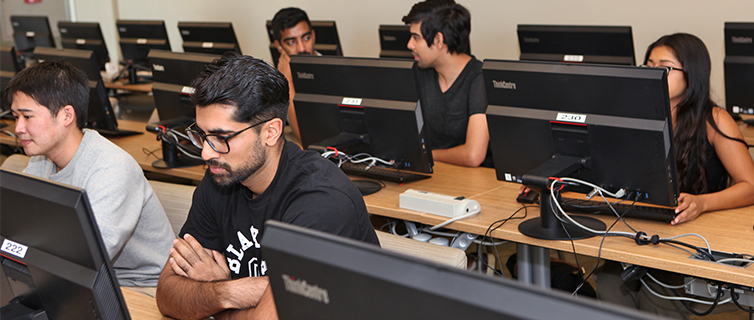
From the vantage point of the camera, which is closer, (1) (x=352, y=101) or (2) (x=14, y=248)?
(2) (x=14, y=248)

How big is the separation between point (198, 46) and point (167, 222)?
2982 mm

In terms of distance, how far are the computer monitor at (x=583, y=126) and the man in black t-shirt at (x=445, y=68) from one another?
32.8 inches

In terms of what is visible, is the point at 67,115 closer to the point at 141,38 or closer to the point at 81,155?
the point at 81,155

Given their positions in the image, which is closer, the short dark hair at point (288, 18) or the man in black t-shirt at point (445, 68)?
the man in black t-shirt at point (445, 68)


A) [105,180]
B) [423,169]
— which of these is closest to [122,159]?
[105,180]

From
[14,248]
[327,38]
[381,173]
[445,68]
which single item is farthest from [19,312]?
[327,38]

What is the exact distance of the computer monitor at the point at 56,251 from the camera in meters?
0.89

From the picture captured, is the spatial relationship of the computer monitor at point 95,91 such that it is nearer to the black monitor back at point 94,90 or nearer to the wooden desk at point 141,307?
the black monitor back at point 94,90

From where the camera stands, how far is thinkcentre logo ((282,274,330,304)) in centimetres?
71

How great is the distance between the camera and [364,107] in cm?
216

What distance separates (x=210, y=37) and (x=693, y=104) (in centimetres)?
338

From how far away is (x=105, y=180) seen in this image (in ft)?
5.49

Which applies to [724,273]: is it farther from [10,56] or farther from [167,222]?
[10,56]

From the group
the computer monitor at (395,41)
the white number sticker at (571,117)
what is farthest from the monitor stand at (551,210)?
the computer monitor at (395,41)
